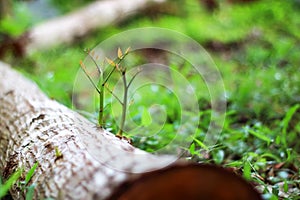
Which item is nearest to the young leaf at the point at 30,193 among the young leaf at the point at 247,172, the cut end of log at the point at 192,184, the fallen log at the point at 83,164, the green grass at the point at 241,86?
the fallen log at the point at 83,164

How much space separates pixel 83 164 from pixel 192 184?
1.80 ft

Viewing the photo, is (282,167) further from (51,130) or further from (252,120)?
(51,130)

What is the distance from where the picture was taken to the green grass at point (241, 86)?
240cm

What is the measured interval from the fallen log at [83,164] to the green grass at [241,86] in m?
0.40

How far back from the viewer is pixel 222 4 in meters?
6.74

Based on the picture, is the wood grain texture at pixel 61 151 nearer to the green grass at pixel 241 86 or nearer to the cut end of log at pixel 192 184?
the cut end of log at pixel 192 184

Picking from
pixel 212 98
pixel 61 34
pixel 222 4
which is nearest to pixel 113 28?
pixel 61 34

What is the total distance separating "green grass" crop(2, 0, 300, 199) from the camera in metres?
2.40

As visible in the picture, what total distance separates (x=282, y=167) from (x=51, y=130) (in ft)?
4.67

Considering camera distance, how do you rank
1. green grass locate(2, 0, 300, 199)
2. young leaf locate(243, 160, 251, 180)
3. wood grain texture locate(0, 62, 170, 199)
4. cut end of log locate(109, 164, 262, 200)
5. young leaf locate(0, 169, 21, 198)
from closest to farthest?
cut end of log locate(109, 164, 262, 200) < wood grain texture locate(0, 62, 170, 199) < young leaf locate(0, 169, 21, 198) < young leaf locate(243, 160, 251, 180) < green grass locate(2, 0, 300, 199)

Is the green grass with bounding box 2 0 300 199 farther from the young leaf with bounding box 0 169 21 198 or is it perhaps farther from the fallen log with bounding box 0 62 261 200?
the young leaf with bounding box 0 169 21 198

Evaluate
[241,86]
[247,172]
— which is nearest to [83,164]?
[247,172]

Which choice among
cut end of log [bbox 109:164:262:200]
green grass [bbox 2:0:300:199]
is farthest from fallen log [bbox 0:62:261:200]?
green grass [bbox 2:0:300:199]

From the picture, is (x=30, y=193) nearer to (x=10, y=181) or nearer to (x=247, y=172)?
(x=10, y=181)
